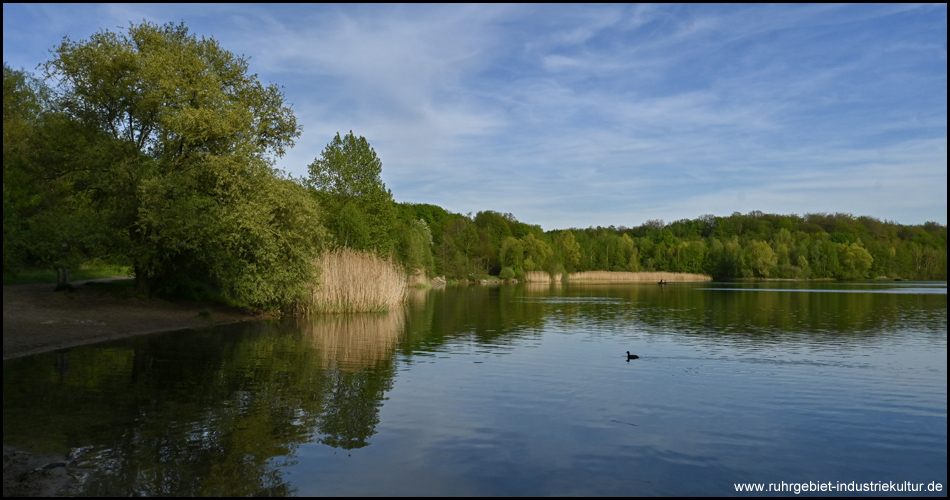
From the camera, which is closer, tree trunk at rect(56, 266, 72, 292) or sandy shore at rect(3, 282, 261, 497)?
sandy shore at rect(3, 282, 261, 497)

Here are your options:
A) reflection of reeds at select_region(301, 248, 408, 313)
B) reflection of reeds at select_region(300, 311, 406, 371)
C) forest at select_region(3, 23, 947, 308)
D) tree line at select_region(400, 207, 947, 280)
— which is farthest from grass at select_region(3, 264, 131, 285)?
tree line at select_region(400, 207, 947, 280)

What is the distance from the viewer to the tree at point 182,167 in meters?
26.8

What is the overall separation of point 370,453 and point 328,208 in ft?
132

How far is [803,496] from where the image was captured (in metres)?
8.37

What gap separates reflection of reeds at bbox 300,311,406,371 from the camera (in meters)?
18.8

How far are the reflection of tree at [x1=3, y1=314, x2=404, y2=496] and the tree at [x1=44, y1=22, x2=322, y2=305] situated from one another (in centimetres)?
709

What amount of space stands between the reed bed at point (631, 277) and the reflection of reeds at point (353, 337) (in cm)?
8227

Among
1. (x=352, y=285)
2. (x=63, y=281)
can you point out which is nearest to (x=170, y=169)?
(x=63, y=281)

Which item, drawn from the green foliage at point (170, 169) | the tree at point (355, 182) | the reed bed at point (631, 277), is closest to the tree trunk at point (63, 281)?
the green foliage at point (170, 169)

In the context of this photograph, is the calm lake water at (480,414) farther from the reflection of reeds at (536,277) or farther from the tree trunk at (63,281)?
the reflection of reeds at (536,277)

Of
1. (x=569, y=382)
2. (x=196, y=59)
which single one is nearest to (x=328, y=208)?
(x=196, y=59)

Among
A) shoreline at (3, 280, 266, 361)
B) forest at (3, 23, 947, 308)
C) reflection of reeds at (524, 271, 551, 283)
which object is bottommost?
reflection of reeds at (524, 271, 551, 283)

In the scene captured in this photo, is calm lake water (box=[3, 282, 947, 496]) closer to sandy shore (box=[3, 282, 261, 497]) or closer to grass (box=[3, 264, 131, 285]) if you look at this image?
sandy shore (box=[3, 282, 261, 497])

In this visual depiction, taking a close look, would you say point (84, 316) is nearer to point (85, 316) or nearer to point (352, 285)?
point (85, 316)
